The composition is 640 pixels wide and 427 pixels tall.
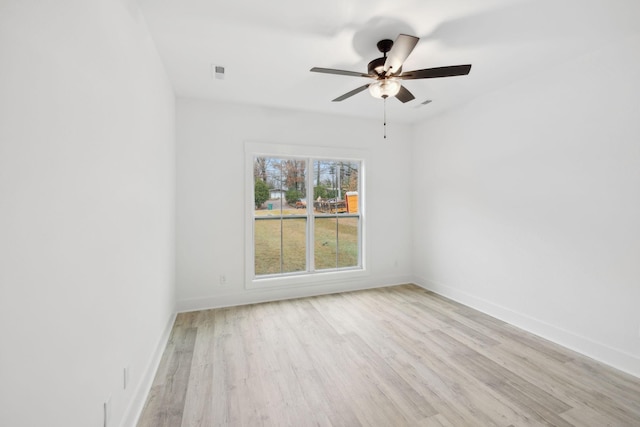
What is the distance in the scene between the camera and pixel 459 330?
9.85 feet

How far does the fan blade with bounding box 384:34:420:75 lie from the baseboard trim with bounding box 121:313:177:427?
9.64 ft

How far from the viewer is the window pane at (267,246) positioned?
396 centimetres

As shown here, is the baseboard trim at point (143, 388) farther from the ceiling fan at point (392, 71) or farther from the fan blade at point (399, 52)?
the fan blade at point (399, 52)

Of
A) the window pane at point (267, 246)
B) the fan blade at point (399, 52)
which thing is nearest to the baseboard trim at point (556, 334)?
the window pane at point (267, 246)

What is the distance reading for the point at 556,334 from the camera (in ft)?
9.03

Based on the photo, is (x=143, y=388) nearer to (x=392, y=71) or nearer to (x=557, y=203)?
(x=392, y=71)

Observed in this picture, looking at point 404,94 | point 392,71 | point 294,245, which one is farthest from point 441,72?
point 294,245

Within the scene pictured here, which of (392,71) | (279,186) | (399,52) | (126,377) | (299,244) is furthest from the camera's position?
(299,244)

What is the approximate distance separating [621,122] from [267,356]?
12.1 feet

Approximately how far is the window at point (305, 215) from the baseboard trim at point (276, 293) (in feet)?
0.74

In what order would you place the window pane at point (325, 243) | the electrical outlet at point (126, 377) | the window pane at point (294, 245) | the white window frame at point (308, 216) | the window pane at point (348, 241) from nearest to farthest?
the electrical outlet at point (126, 377) < the white window frame at point (308, 216) < the window pane at point (294, 245) < the window pane at point (325, 243) < the window pane at point (348, 241)

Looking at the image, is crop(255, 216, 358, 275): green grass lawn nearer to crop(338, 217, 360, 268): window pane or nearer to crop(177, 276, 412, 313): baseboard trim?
crop(338, 217, 360, 268): window pane

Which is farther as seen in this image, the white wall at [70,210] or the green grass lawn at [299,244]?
the green grass lawn at [299,244]

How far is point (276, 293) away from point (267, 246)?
0.69 m
